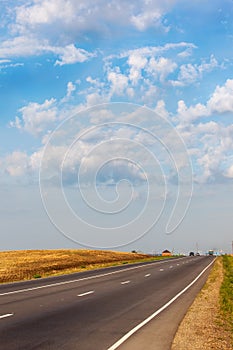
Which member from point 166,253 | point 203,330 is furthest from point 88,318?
point 166,253

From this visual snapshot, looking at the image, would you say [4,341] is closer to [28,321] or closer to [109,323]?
[28,321]

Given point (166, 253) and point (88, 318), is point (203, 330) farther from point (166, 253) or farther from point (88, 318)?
point (166, 253)

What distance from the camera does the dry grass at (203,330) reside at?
33.0 ft

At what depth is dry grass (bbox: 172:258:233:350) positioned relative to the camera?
33.0 feet

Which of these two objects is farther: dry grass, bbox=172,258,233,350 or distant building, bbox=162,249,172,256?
distant building, bbox=162,249,172,256

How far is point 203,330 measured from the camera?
12.0m

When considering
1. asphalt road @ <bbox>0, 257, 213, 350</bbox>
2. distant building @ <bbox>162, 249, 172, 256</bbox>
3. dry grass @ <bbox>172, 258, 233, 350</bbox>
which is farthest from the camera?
Result: distant building @ <bbox>162, 249, 172, 256</bbox>

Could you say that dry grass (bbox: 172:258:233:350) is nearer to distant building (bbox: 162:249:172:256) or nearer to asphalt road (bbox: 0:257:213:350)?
asphalt road (bbox: 0:257:213:350)

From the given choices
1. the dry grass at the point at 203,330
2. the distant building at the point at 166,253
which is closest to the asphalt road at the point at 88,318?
the dry grass at the point at 203,330

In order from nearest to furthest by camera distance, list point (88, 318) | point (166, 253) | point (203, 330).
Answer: point (203, 330)
point (88, 318)
point (166, 253)

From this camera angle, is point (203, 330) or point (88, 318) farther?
point (88, 318)

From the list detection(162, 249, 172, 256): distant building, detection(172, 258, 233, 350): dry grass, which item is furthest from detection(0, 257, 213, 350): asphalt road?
detection(162, 249, 172, 256): distant building

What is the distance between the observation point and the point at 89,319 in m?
13.3

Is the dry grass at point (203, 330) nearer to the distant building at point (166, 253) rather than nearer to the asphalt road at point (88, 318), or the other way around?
the asphalt road at point (88, 318)
